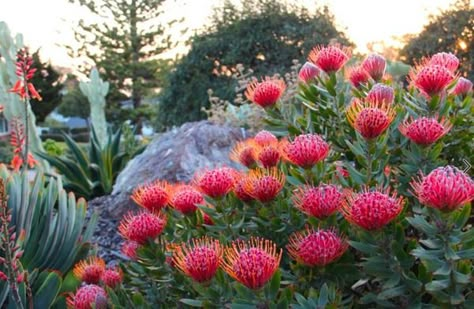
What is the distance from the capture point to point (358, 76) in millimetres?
2275

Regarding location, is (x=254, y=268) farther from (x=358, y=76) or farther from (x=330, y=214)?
(x=358, y=76)

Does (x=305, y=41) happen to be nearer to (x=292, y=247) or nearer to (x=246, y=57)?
(x=246, y=57)

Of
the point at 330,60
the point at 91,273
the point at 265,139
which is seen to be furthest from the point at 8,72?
the point at 330,60

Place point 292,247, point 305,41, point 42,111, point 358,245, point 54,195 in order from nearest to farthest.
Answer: point 358,245, point 292,247, point 54,195, point 305,41, point 42,111

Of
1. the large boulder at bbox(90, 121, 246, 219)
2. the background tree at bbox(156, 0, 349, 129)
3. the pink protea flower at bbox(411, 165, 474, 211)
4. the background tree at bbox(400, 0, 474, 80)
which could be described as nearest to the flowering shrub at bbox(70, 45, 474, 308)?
the pink protea flower at bbox(411, 165, 474, 211)

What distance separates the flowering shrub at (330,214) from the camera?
1.42 metres

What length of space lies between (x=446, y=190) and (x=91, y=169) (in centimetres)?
634

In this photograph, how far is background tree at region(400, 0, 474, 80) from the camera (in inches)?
468

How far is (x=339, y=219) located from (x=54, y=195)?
2267 mm

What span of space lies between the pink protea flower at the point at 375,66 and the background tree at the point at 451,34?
10.1 metres

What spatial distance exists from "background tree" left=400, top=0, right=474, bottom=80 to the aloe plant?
7035 mm

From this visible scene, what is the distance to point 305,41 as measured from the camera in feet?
36.9

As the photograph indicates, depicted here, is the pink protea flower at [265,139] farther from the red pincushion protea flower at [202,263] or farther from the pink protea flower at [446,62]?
the red pincushion protea flower at [202,263]

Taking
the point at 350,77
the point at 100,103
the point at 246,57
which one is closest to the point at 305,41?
the point at 246,57
